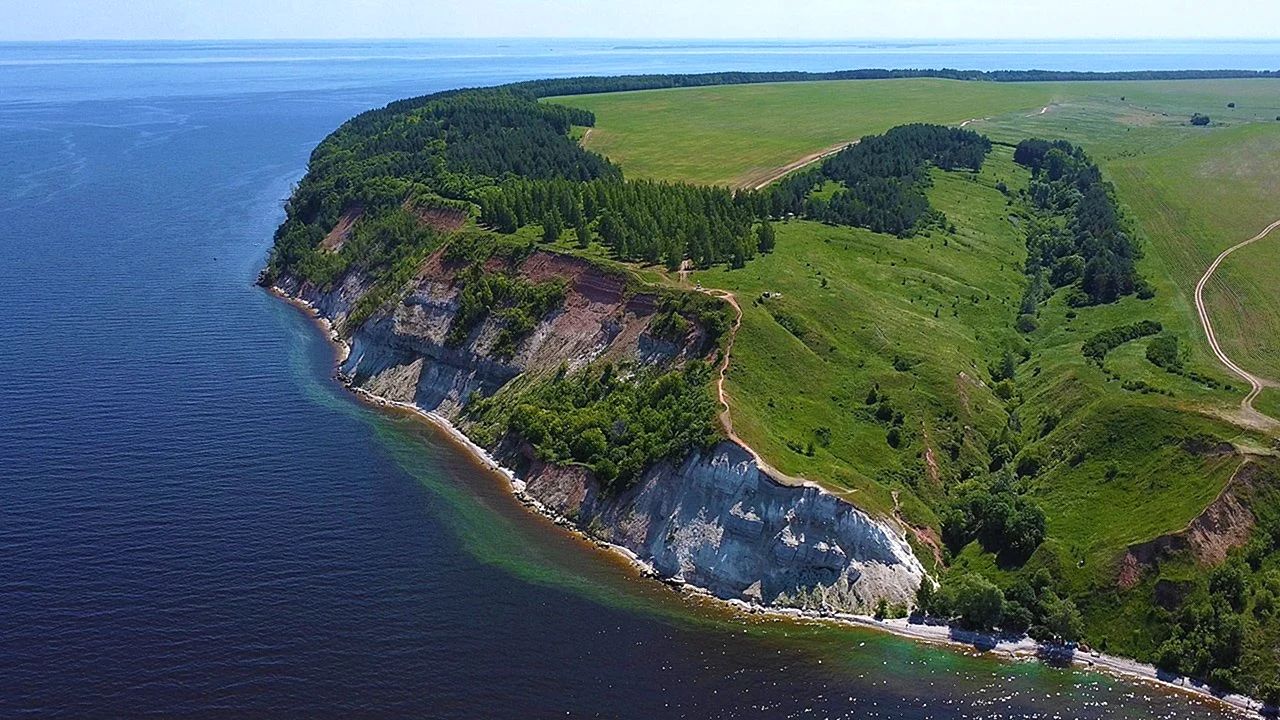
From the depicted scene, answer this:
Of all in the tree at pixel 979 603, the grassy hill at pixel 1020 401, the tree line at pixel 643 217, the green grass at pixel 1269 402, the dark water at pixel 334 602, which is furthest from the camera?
the tree line at pixel 643 217

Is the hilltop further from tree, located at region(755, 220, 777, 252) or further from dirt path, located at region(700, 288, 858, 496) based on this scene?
tree, located at region(755, 220, 777, 252)

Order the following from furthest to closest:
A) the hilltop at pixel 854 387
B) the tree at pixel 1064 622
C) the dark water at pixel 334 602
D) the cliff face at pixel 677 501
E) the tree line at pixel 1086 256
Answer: the tree line at pixel 1086 256, the cliff face at pixel 677 501, the hilltop at pixel 854 387, the tree at pixel 1064 622, the dark water at pixel 334 602

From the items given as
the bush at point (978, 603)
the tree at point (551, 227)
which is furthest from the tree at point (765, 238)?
the bush at point (978, 603)

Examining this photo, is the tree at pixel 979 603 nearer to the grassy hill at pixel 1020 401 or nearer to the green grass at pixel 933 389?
the grassy hill at pixel 1020 401

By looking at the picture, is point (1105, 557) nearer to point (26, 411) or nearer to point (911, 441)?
point (911, 441)

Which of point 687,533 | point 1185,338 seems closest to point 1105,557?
point 687,533

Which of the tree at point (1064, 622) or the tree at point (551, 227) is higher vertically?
the tree at point (551, 227)
